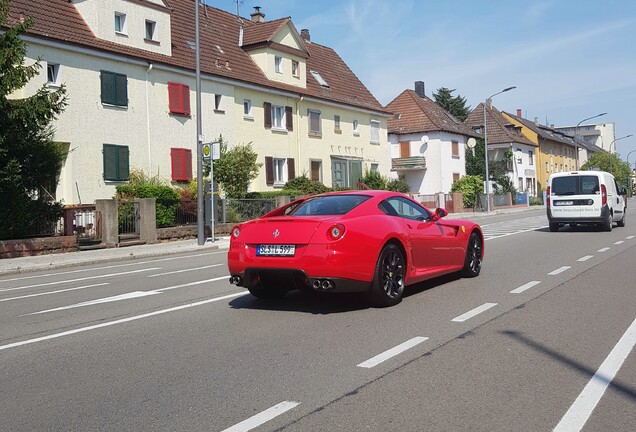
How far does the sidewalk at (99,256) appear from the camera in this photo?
50.9ft

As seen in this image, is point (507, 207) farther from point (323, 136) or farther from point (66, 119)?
point (66, 119)

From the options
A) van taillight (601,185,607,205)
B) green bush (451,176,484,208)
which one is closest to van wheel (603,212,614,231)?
van taillight (601,185,607,205)

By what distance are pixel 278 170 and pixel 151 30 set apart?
32.7 feet

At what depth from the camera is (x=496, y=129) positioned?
220 ft

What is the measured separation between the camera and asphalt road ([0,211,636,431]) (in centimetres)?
411

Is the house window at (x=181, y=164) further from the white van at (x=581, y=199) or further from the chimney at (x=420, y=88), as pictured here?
the chimney at (x=420, y=88)

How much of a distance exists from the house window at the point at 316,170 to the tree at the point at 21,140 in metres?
19.5

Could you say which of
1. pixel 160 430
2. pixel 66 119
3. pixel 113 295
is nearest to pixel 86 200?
pixel 66 119

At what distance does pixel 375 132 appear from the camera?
143 ft

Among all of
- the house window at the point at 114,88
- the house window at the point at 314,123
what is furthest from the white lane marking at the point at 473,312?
the house window at the point at 314,123

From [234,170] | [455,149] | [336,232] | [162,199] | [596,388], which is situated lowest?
[596,388]

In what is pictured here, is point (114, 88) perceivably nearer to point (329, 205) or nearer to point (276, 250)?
point (329, 205)

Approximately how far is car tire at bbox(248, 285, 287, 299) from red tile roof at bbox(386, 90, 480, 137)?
153 feet

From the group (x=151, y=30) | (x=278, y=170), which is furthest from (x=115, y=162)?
(x=278, y=170)
